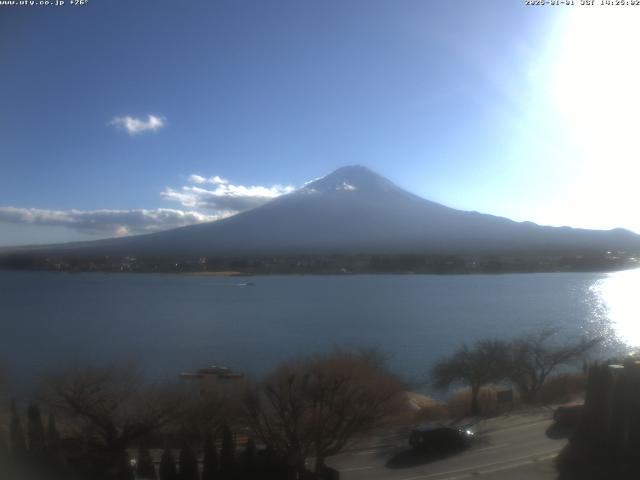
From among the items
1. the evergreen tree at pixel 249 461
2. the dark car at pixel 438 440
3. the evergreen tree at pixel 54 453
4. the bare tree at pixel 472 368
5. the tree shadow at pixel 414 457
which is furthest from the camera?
the bare tree at pixel 472 368

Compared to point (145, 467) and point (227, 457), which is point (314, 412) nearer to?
point (227, 457)

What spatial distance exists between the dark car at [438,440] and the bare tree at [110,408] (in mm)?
1977

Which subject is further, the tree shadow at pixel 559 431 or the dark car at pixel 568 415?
the dark car at pixel 568 415

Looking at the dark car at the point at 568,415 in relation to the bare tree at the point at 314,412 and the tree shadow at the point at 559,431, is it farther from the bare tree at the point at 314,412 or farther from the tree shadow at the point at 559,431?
the bare tree at the point at 314,412

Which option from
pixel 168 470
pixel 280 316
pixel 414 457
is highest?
pixel 280 316

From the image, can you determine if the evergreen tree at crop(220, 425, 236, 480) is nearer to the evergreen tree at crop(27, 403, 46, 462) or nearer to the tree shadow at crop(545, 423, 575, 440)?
the evergreen tree at crop(27, 403, 46, 462)

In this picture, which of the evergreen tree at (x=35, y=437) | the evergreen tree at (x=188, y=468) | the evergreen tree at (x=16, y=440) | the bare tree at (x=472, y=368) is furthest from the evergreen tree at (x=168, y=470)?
the bare tree at (x=472, y=368)

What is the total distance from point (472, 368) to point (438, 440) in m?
2.80

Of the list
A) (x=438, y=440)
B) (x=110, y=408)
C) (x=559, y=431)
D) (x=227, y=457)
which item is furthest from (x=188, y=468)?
(x=559, y=431)

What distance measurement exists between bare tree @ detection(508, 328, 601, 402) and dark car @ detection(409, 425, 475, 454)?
236 centimetres

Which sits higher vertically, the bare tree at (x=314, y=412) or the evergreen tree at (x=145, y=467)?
the bare tree at (x=314, y=412)

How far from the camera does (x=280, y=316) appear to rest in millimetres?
12016

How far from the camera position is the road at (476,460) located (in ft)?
12.1

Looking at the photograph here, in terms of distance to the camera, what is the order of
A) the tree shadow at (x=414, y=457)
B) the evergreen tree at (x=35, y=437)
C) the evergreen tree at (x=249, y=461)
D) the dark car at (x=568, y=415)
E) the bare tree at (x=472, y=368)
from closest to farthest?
the evergreen tree at (x=35, y=437) < the evergreen tree at (x=249, y=461) < the tree shadow at (x=414, y=457) < the dark car at (x=568, y=415) < the bare tree at (x=472, y=368)
